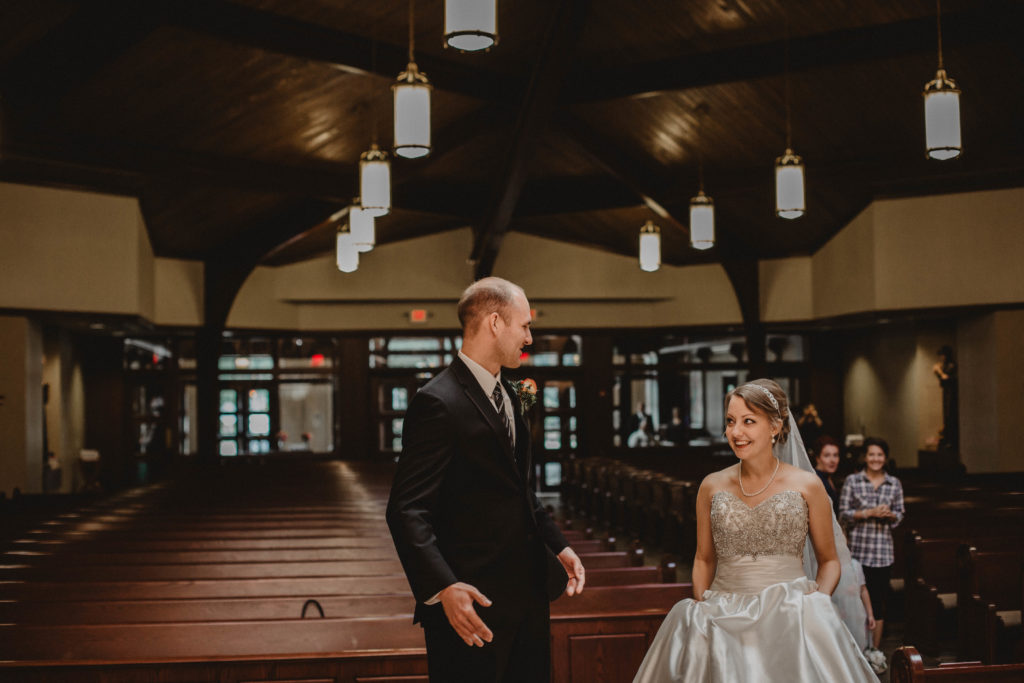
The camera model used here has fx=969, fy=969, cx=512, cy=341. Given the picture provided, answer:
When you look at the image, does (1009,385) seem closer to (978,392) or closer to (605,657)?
(978,392)

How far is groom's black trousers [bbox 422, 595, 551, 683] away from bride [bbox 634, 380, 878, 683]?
1.90 feet

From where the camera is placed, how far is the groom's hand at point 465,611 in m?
1.99

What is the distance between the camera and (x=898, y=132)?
30.8ft

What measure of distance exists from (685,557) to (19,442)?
6434mm

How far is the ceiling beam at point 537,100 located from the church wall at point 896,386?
215 inches

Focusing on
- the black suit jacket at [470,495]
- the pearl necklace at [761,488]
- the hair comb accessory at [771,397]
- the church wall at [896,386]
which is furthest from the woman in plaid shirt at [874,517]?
the church wall at [896,386]

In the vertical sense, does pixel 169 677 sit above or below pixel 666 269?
below

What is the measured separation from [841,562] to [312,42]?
19.8 ft

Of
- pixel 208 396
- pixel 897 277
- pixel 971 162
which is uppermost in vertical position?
pixel 971 162

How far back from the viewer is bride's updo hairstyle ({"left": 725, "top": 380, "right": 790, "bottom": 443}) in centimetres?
270

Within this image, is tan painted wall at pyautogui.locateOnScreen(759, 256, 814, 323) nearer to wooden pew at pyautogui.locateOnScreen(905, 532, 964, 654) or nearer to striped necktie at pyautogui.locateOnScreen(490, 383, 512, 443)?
wooden pew at pyautogui.locateOnScreen(905, 532, 964, 654)

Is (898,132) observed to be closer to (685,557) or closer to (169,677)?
(685,557)

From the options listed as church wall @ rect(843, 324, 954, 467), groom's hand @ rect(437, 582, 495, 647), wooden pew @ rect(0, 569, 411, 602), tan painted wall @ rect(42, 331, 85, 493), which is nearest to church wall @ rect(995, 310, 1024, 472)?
church wall @ rect(843, 324, 954, 467)

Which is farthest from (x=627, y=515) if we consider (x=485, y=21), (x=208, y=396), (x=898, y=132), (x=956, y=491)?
(x=485, y=21)
